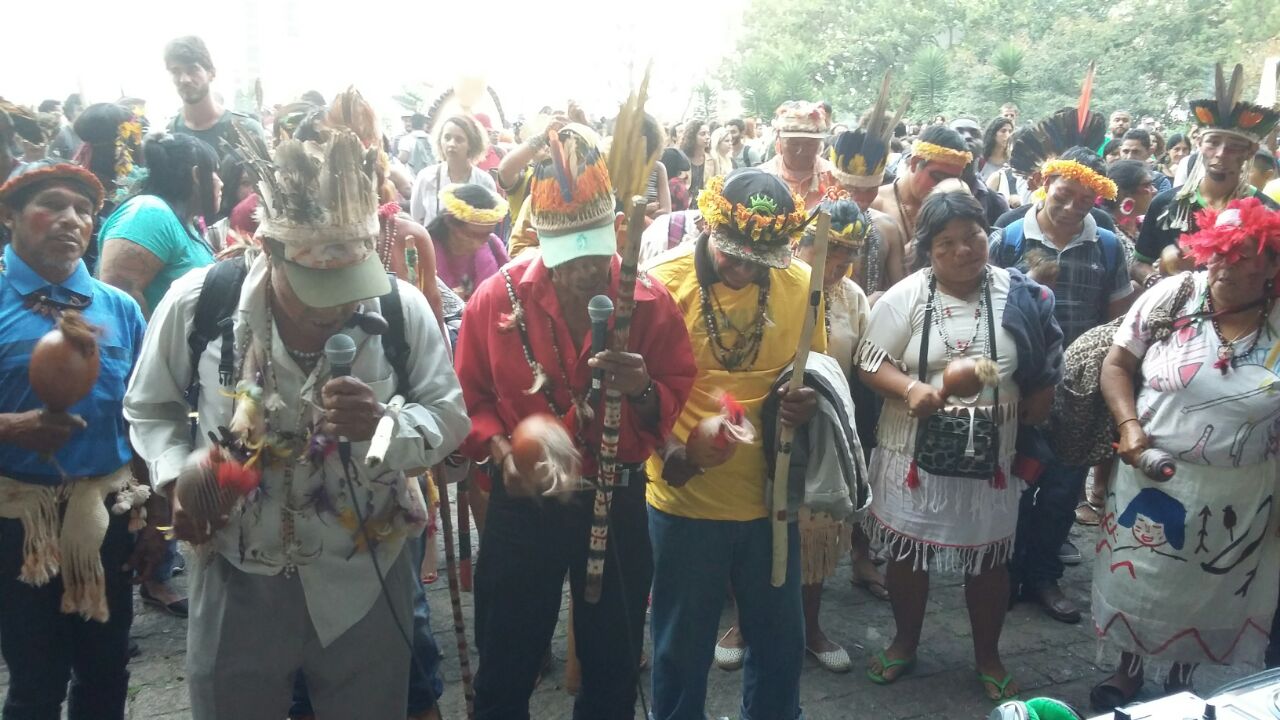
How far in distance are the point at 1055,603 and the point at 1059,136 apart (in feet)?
10.5

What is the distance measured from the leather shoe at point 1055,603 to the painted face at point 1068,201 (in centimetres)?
196

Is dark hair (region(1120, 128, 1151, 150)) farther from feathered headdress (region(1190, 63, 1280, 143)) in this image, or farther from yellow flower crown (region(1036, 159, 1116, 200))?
yellow flower crown (region(1036, 159, 1116, 200))

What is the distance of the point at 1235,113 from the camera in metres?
5.34

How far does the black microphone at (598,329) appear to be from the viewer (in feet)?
8.65

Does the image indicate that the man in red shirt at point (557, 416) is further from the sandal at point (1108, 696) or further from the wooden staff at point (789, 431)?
the sandal at point (1108, 696)

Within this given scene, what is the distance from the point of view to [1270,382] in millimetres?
3561

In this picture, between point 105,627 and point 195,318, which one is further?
point 105,627

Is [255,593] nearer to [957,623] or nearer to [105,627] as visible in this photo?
[105,627]

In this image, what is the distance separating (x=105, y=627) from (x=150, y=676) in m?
1.20

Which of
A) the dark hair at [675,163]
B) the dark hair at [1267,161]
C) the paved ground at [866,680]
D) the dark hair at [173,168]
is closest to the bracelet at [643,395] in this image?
the paved ground at [866,680]

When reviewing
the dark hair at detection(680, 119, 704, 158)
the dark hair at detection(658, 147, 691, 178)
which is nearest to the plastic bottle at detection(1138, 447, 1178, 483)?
the dark hair at detection(658, 147, 691, 178)

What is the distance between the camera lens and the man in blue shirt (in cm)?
299

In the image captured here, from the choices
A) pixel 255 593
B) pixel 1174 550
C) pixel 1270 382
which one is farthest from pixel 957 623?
pixel 255 593

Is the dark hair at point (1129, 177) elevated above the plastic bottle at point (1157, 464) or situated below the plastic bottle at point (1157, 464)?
above
